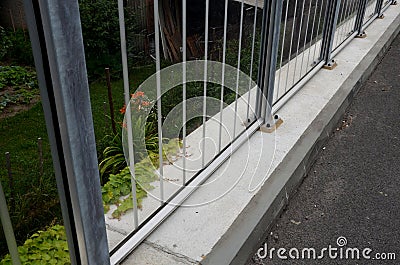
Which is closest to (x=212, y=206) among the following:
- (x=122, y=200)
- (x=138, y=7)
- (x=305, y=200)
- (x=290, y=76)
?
(x=122, y=200)

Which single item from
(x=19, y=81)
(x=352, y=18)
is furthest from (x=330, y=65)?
(x=19, y=81)

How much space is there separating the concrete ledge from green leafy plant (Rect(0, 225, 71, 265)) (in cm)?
27

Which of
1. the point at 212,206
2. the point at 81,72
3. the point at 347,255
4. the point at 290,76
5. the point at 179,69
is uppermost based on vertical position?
the point at 81,72

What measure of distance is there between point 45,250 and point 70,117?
861 mm

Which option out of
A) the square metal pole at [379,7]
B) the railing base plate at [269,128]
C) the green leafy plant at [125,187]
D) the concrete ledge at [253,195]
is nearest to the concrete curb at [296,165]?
the concrete ledge at [253,195]

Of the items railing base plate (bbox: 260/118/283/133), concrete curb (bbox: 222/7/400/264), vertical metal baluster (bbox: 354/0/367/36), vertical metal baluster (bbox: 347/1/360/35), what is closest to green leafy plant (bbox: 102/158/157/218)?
concrete curb (bbox: 222/7/400/264)

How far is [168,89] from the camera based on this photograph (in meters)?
1.95

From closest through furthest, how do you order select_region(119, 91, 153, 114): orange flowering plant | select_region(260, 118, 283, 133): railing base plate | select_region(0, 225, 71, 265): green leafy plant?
select_region(0, 225, 71, 265): green leafy plant < select_region(119, 91, 153, 114): orange flowering plant < select_region(260, 118, 283, 133): railing base plate

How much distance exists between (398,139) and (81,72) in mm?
2533

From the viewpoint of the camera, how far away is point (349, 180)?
240 centimetres

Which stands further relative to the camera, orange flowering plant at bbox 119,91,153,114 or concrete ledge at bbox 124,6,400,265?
orange flowering plant at bbox 119,91,153,114

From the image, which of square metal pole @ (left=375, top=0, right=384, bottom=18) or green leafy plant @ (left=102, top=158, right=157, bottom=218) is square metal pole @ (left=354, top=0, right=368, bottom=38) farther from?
green leafy plant @ (left=102, top=158, right=157, bottom=218)

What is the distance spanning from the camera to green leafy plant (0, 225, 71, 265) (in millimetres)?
1588

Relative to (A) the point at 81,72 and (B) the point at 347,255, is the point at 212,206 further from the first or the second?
(A) the point at 81,72
